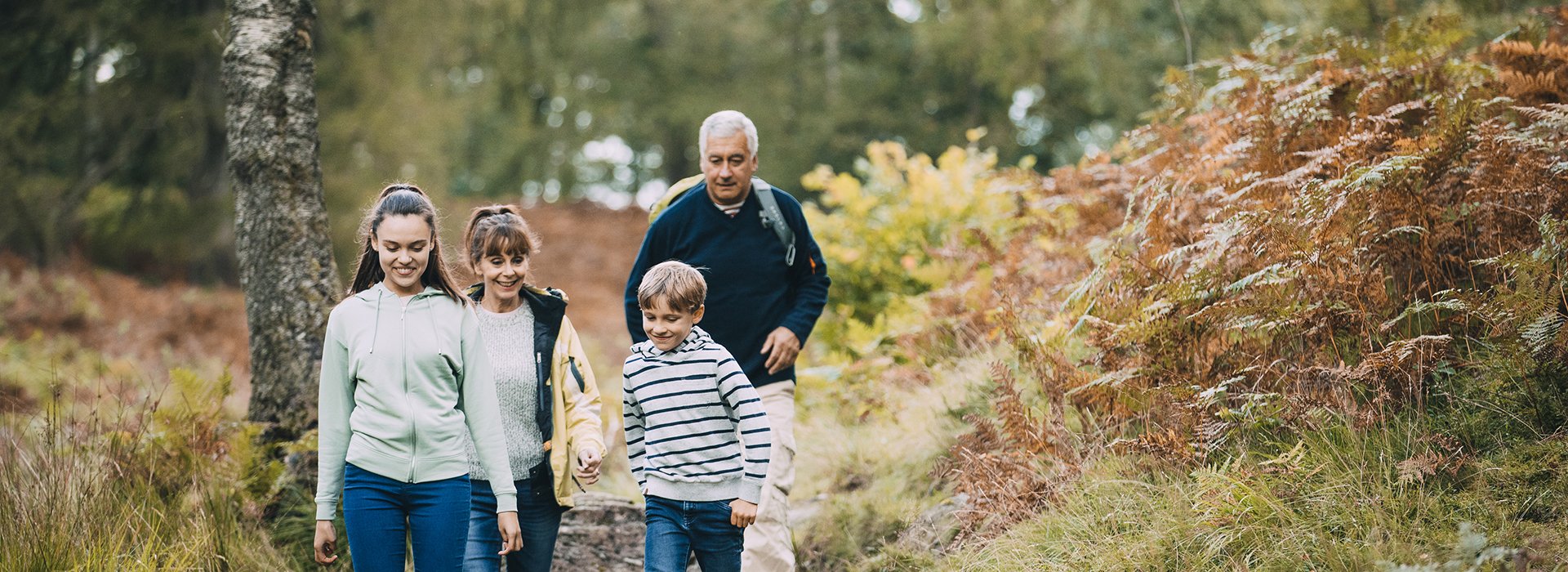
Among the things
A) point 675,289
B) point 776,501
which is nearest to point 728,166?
point 675,289

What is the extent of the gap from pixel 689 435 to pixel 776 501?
94cm

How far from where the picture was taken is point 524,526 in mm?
3674

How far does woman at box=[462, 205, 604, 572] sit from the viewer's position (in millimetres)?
3617

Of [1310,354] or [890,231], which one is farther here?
[890,231]

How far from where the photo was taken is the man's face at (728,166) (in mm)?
4250

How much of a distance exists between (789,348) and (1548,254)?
2681 millimetres

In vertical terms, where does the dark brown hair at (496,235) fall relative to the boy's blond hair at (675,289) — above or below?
above

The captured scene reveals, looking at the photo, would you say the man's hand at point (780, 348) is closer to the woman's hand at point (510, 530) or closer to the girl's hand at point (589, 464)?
the girl's hand at point (589, 464)

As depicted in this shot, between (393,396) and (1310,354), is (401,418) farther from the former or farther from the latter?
(1310,354)

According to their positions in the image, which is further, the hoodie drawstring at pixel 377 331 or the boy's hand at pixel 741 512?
the boy's hand at pixel 741 512

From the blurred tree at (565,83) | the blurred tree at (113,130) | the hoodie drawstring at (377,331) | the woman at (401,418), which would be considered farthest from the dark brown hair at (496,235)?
the blurred tree at (113,130)

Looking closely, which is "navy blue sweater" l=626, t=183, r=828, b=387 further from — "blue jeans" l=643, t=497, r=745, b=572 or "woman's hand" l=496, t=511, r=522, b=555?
"woman's hand" l=496, t=511, r=522, b=555

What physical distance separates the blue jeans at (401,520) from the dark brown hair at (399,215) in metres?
0.60

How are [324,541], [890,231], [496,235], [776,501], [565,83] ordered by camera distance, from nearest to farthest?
[324,541] < [496,235] < [776,501] < [890,231] < [565,83]
